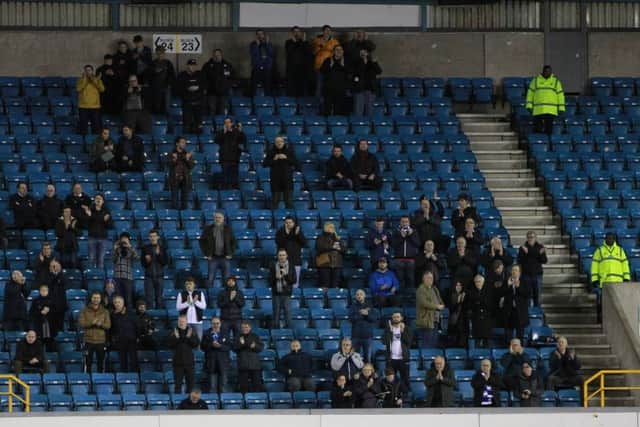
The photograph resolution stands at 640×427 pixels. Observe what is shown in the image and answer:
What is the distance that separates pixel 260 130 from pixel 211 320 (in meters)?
6.68

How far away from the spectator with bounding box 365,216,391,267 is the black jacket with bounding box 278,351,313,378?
3001 mm

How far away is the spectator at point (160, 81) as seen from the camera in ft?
112

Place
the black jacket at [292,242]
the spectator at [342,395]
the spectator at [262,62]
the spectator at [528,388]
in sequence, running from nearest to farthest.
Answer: the spectator at [342,395] → the spectator at [528,388] → the black jacket at [292,242] → the spectator at [262,62]

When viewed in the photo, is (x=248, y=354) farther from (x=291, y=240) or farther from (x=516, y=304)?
(x=516, y=304)

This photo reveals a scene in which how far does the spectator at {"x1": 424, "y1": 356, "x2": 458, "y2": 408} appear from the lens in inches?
1037

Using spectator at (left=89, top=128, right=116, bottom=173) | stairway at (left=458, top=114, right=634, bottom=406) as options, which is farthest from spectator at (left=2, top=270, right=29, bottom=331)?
stairway at (left=458, top=114, right=634, bottom=406)

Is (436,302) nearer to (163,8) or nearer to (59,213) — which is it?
(59,213)

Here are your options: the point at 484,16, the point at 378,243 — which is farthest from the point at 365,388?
the point at 484,16

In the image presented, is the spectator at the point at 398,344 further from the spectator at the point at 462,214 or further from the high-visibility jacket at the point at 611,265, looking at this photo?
the high-visibility jacket at the point at 611,265

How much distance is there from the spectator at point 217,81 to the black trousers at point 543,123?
18.6ft

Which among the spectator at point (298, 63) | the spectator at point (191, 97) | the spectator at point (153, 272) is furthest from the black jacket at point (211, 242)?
Result: the spectator at point (298, 63)

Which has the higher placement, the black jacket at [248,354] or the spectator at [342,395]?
the black jacket at [248,354]

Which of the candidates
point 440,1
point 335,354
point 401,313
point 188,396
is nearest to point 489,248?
point 401,313

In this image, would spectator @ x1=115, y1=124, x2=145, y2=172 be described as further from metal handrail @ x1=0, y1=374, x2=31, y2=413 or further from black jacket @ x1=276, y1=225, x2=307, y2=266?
metal handrail @ x1=0, y1=374, x2=31, y2=413
